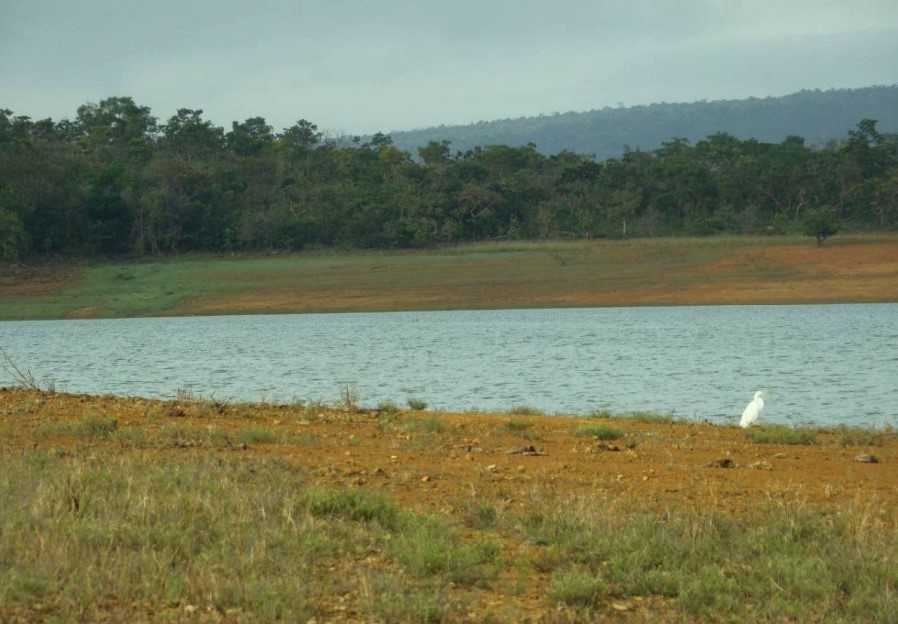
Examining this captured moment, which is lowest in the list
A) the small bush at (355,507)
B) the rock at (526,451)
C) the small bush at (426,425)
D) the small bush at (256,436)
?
the small bush at (426,425)

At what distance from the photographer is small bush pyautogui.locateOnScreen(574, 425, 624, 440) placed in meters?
13.1

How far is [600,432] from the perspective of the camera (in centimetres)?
1315

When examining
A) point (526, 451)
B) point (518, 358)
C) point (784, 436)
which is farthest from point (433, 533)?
point (518, 358)

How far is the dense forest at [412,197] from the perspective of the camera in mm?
63031

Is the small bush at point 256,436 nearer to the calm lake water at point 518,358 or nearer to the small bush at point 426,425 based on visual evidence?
the small bush at point 426,425

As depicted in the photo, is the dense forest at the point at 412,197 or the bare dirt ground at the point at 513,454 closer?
the bare dirt ground at the point at 513,454

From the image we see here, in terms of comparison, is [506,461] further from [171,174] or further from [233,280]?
[171,174]

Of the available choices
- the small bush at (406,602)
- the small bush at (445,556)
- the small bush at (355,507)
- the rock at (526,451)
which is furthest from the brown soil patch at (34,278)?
the small bush at (406,602)

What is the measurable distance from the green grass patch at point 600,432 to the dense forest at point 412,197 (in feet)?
145

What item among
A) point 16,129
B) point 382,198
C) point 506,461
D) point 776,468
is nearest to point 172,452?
point 506,461

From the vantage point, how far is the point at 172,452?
10977mm

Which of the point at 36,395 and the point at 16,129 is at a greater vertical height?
the point at 16,129

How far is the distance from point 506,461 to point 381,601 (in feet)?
14.6

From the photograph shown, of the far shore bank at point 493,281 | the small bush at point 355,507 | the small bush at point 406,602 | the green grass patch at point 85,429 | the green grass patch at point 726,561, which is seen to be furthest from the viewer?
the far shore bank at point 493,281
